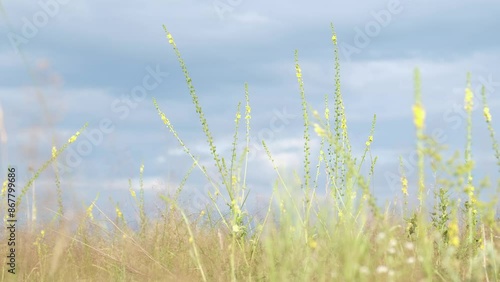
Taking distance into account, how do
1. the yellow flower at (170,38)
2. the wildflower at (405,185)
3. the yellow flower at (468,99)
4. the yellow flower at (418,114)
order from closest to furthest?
the yellow flower at (418,114) → the yellow flower at (468,99) → the yellow flower at (170,38) → the wildflower at (405,185)

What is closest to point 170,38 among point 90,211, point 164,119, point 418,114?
point 164,119

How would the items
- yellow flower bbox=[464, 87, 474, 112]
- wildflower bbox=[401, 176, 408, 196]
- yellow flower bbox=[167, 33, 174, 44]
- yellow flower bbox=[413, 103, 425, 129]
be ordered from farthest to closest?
1. wildflower bbox=[401, 176, 408, 196]
2. yellow flower bbox=[167, 33, 174, 44]
3. yellow flower bbox=[464, 87, 474, 112]
4. yellow flower bbox=[413, 103, 425, 129]

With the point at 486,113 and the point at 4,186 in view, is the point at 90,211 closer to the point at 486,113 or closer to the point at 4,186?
the point at 4,186

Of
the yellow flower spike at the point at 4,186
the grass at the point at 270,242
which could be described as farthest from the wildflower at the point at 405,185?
the yellow flower spike at the point at 4,186

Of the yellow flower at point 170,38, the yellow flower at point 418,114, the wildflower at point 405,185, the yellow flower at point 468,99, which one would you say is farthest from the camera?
the wildflower at point 405,185

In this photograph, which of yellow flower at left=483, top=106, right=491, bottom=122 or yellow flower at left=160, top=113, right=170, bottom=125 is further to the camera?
yellow flower at left=160, top=113, right=170, bottom=125

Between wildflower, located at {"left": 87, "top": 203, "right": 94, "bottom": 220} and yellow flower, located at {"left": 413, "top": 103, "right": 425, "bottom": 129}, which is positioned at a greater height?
yellow flower, located at {"left": 413, "top": 103, "right": 425, "bottom": 129}

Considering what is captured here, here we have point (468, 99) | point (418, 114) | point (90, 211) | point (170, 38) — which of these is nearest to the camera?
point (418, 114)

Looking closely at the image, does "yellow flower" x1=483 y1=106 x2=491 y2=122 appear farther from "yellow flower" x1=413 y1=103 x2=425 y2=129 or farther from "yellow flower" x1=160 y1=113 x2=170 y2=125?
"yellow flower" x1=160 y1=113 x2=170 y2=125

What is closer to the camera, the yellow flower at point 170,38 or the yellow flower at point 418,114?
the yellow flower at point 418,114

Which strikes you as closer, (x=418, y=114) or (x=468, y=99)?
(x=418, y=114)

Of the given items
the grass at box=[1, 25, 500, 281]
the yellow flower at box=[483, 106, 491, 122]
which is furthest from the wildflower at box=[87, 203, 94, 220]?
the yellow flower at box=[483, 106, 491, 122]

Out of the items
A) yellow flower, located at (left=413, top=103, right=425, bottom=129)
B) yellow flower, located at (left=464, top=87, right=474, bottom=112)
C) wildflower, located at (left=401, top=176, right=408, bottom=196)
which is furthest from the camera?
wildflower, located at (left=401, top=176, right=408, bottom=196)

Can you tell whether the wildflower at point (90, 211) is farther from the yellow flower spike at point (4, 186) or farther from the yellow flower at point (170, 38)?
the yellow flower at point (170, 38)
